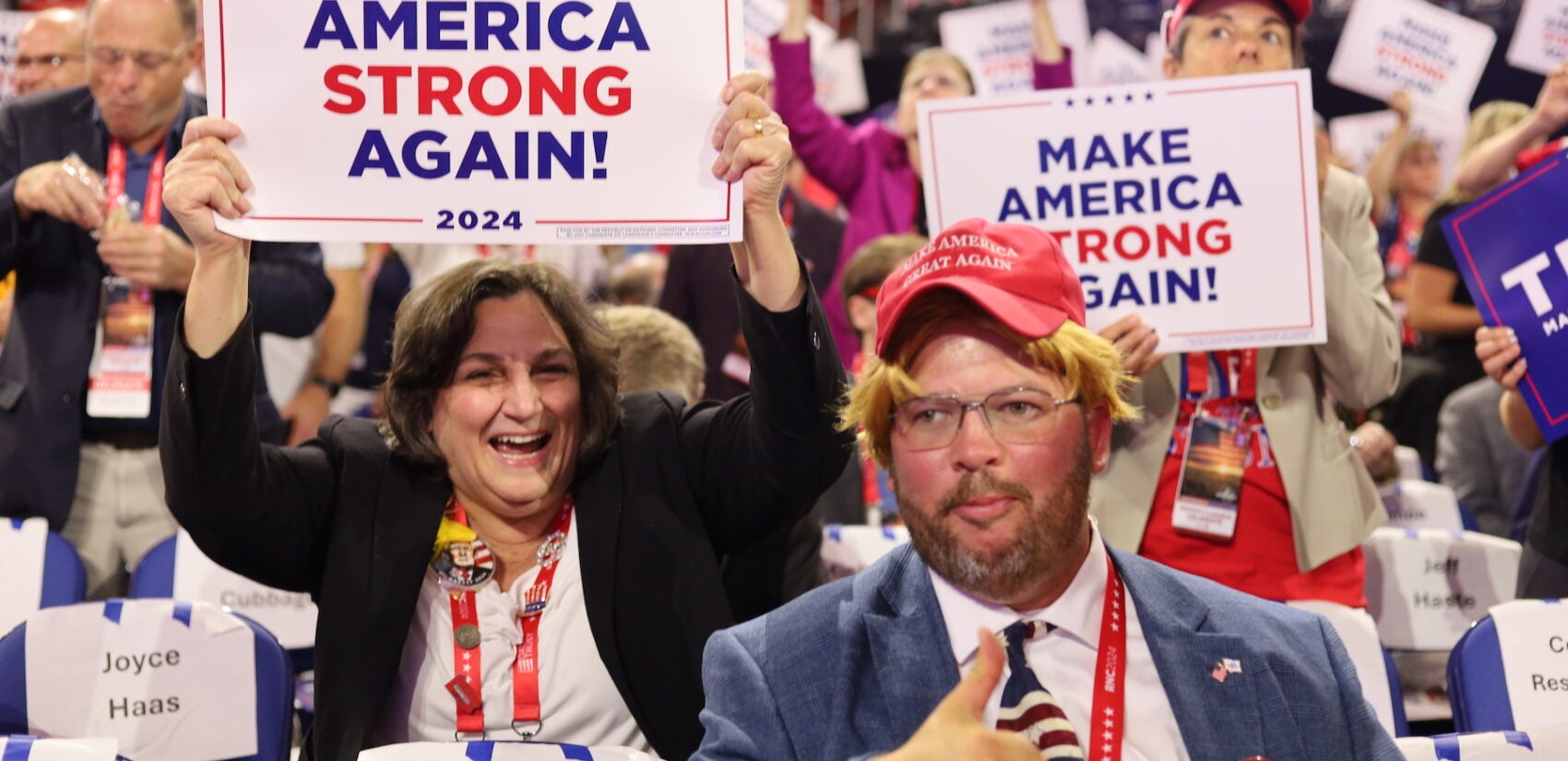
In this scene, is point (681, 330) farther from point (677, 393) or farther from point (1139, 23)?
point (1139, 23)

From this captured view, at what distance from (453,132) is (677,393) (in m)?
0.92

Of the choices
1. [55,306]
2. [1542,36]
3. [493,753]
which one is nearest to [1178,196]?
[493,753]

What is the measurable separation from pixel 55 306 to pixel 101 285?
0.42ft

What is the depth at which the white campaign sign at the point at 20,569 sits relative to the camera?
13.4 feet

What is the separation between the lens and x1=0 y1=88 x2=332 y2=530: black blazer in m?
4.39

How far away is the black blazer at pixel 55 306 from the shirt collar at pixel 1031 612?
8.72 ft

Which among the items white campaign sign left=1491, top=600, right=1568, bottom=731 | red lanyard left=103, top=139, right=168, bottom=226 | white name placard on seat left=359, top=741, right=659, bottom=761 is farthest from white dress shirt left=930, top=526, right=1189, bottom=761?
red lanyard left=103, top=139, right=168, bottom=226

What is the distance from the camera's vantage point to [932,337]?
2451mm

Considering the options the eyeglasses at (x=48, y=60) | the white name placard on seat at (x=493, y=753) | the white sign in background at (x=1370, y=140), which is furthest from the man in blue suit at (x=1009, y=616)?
the white sign in background at (x=1370, y=140)

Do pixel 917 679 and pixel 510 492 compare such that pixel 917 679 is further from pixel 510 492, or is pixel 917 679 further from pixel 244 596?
pixel 244 596

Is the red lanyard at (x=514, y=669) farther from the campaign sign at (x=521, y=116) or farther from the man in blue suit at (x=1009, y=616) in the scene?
the man in blue suit at (x=1009, y=616)

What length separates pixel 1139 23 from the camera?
43.0ft

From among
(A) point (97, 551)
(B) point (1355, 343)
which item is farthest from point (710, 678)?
(A) point (97, 551)

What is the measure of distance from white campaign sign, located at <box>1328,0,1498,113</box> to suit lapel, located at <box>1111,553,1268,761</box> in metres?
6.43
